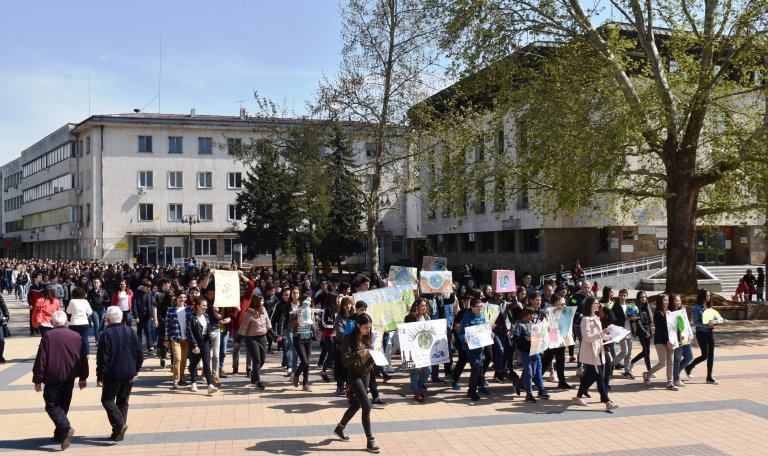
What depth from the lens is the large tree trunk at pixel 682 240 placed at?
23953mm

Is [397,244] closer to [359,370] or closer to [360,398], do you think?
[359,370]

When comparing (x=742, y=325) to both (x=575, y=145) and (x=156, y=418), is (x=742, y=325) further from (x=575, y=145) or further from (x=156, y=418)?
(x=156, y=418)

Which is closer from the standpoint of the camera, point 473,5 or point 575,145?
point 575,145

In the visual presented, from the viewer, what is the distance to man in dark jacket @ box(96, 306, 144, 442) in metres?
9.07

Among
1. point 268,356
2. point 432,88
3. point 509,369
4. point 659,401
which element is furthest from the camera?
point 432,88

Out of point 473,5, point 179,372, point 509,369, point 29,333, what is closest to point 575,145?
point 473,5

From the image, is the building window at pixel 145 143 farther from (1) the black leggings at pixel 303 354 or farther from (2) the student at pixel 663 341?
(2) the student at pixel 663 341

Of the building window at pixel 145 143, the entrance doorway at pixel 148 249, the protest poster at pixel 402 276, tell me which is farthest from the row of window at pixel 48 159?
the protest poster at pixel 402 276

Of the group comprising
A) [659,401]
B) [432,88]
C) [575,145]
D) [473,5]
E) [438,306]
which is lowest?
[659,401]

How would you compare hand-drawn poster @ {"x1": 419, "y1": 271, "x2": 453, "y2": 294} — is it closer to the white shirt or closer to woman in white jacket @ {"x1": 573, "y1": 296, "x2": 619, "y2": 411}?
woman in white jacket @ {"x1": 573, "y1": 296, "x2": 619, "y2": 411}

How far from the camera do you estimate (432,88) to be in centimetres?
2658

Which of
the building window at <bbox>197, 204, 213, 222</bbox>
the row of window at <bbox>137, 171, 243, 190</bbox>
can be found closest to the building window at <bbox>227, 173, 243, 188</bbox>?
the row of window at <bbox>137, 171, 243, 190</bbox>

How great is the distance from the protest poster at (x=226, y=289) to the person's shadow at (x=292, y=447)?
16.6 feet

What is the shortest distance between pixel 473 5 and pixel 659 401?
15901 mm
